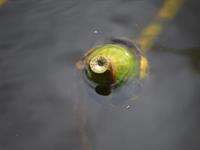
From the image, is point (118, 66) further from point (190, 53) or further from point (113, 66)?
point (190, 53)

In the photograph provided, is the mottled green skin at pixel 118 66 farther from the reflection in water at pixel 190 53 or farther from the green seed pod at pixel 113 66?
the reflection in water at pixel 190 53

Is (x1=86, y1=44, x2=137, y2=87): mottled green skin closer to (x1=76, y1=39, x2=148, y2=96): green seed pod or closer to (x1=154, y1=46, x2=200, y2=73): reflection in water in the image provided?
(x1=76, y1=39, x2=148, y2=96): green seed pod

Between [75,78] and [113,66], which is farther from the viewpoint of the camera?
[75,78]

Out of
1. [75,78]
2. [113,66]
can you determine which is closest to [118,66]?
[113,66]

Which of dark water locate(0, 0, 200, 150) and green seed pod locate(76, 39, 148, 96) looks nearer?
green seed pod locate(76, 39, 148, 96)

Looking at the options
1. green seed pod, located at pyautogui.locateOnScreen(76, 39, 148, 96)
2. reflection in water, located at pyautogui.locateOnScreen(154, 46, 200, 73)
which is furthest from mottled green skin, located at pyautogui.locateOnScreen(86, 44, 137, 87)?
reflection in water, located at pyautogui.locateOnScreen(154, 46, 200, 73)

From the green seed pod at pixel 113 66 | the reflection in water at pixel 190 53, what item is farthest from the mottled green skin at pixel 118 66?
the reflection in water at pixel 190 53

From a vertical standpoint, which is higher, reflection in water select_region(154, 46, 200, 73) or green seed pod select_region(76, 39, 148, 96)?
reflection in water select_region(154, 46, 200, 73)
